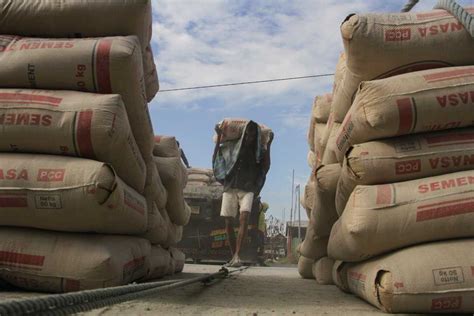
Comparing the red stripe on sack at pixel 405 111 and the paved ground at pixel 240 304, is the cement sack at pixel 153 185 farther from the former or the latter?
the red stripe on sack at pixel 405 111

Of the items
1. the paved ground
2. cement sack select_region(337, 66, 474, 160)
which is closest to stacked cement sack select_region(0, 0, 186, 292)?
the paved ground

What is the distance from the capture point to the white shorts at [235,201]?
524 centimetres

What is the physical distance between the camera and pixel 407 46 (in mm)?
1888

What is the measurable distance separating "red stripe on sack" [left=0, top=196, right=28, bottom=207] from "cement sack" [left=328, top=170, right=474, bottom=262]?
1.16m

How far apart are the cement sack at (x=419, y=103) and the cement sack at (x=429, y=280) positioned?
1.42ft

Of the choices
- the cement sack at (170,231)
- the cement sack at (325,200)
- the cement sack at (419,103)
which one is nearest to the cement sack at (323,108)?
the cement sack at (325,200)

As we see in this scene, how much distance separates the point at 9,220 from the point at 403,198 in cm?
141

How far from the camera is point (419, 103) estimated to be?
1.72 metres

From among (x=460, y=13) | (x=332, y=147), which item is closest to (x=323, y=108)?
(x=332, y=147)

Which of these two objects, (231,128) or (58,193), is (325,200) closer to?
(58,193)

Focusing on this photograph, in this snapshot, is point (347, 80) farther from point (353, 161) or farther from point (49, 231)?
point (49, 231)

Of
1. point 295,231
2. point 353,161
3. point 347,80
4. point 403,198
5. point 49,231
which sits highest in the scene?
point 347,80

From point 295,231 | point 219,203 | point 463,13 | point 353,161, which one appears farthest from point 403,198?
point 295,231

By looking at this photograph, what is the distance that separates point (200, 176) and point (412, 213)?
7.70 meters
